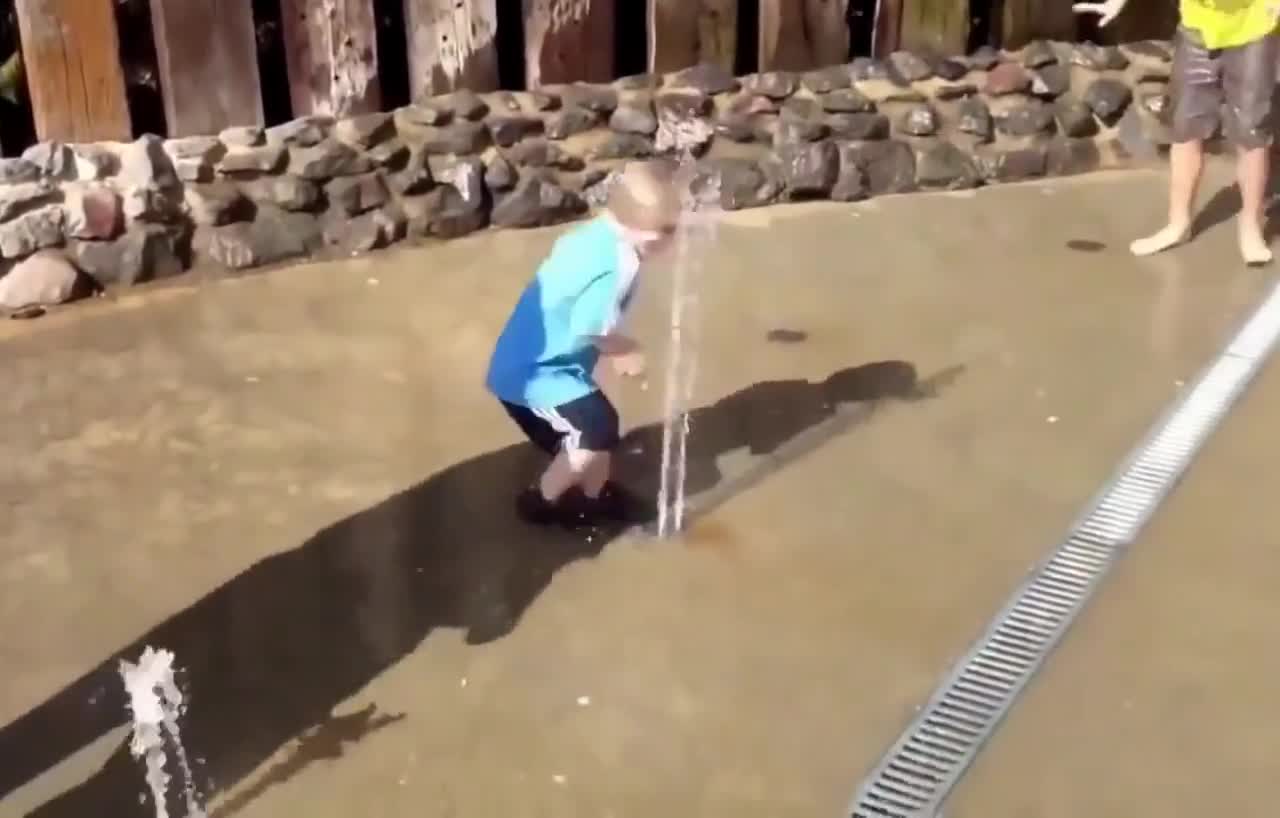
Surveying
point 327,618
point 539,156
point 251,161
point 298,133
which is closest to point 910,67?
point 539,156

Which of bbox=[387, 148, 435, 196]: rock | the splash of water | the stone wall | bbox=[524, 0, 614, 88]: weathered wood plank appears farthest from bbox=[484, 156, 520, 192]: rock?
the splash of water

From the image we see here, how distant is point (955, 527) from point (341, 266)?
1.80 m

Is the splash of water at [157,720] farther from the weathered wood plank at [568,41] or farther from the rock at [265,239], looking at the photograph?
the weathered wood plank at [568,41]

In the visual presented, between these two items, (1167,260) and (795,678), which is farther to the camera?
(1167,260)

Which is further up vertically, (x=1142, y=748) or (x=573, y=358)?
(x=573, y=358)

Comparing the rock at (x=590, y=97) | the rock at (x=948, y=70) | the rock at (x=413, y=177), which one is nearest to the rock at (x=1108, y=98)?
the rock at (x=948, y=70)

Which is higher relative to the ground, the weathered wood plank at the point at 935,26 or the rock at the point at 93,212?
the weathered wood plank at the point at 935,26

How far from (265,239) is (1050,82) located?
2.32 metres

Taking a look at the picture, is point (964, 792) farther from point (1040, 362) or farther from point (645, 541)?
point (1040, 362)

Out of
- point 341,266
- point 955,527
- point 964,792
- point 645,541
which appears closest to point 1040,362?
point 955,527

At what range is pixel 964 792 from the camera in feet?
6.61

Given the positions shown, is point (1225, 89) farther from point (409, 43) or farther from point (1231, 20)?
point (409, 43)

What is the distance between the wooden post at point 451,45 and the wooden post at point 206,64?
415 millimetres

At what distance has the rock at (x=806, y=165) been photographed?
4.11 m
